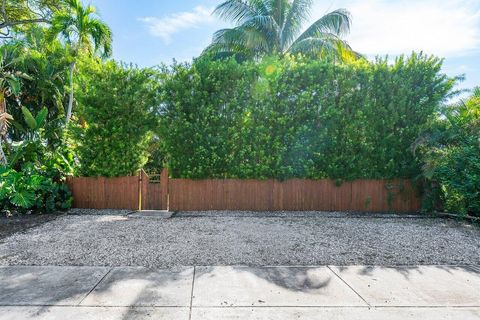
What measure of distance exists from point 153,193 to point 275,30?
9.99m

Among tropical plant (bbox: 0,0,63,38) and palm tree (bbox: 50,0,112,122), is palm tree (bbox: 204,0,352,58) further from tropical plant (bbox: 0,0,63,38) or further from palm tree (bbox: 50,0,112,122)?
tropical plant (bbox: 0,0,63,38)

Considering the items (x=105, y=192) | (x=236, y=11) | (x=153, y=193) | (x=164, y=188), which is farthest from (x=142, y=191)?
(x=236, y=11)

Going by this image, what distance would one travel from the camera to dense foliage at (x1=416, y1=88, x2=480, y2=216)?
7133 millimetres

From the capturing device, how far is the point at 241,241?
223 inches

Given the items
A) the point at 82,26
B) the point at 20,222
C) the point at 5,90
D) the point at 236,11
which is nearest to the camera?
the point at 20,222

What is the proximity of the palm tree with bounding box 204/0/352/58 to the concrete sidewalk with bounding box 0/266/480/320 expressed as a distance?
38.1 ft

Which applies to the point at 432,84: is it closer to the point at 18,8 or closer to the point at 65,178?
the point at 65,178

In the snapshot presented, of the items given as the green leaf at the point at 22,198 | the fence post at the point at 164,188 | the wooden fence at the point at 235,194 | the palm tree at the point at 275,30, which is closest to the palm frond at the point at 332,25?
the palm tree at the point at 275,30

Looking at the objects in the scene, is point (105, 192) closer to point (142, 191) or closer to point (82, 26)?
point (142, 191)

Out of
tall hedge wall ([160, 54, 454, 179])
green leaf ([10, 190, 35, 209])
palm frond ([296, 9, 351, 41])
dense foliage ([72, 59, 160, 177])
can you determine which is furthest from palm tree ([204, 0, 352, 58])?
green leaf ([10, 190, 35, 209])

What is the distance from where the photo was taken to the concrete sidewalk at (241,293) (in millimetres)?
3122

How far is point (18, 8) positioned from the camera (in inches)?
689

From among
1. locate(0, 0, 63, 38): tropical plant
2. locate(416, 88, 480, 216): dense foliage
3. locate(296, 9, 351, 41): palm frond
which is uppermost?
locate(0, 0, 63, 38): tropical plant

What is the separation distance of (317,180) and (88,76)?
7.03 meters
